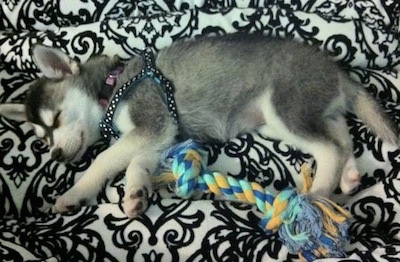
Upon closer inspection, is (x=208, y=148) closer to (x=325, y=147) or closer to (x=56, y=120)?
(x=325, y=147)

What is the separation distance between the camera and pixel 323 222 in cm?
190

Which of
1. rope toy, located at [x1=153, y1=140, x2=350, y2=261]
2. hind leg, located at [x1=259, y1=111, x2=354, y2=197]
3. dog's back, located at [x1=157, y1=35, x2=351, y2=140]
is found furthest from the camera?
dog's back, located at [x1=157, y1=35, x2=351, y2=140]

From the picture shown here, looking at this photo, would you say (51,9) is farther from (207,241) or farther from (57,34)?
(207,241)

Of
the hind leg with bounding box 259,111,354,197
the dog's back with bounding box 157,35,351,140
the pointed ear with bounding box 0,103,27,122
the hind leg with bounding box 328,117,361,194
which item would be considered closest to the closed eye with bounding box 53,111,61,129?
the pointed ear with bounding box 0,103,27,122

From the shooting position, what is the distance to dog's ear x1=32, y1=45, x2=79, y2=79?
7.43 ft

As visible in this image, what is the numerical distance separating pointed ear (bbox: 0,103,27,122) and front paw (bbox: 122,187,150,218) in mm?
573

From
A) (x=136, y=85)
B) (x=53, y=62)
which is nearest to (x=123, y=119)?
(x=136, y=85)

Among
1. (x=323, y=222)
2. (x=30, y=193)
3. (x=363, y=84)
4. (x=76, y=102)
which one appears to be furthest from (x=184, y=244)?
(x=363, y=84)

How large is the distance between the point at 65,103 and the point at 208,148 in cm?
56

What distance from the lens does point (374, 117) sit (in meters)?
2.20

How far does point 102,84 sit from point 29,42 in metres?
0.39

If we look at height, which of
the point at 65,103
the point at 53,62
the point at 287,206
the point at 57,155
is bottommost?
the point at 287,206

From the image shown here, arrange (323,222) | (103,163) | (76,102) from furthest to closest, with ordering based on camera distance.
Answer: (76,102) < (103,163) < (323,222)

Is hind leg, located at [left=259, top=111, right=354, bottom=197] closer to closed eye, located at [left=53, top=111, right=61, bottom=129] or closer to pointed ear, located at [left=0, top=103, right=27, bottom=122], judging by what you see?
closed eye, located at [left=53, top=111, right=61, bottom=129]
